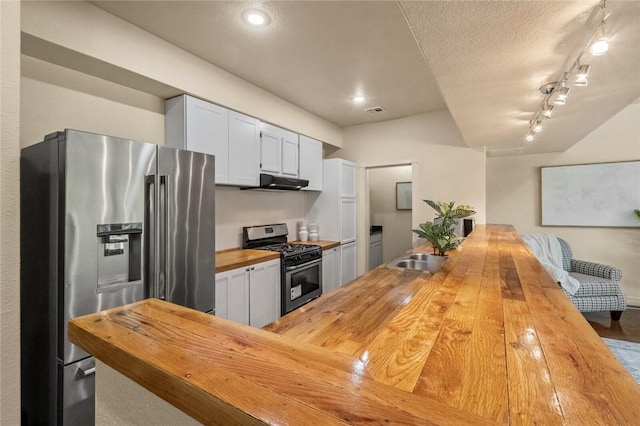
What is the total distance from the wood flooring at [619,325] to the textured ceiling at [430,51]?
228 centimetres

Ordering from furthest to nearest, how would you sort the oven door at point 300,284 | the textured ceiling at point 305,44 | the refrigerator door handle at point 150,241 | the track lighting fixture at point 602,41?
the oven door at point 300,284 → the textured ceiling at point 305,44 → the refrigerator door handle at point 150,241 → the track lighting fixture at point 602,41

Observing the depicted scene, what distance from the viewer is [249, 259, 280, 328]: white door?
2.81m

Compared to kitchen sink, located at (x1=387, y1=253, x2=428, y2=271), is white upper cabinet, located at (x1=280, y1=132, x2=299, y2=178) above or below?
above

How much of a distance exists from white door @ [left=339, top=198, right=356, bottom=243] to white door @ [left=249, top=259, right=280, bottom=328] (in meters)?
1.51

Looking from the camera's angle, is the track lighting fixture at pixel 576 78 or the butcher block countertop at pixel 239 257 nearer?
the track lighting fixture at pixel 576 78

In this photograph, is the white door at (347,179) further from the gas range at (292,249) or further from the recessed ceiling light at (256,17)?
the recessed ceiling light at (256,17)

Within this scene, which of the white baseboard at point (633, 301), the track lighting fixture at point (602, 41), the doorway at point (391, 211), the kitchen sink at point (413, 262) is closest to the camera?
the track lighting fixture at point (602, 41)

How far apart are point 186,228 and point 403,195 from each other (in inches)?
183

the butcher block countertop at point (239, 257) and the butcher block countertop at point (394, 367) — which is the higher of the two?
the butcher block countertop at point (394, 367)

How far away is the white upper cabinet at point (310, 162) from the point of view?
396 centimetres

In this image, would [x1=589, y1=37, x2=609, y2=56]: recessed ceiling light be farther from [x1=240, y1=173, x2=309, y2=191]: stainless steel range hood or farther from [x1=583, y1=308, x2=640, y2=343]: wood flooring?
[x1=583, y1=308, x2=640, y2=343]: wood flooring

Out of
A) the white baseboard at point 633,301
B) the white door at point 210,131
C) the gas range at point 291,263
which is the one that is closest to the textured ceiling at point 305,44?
the white door at point 210,131

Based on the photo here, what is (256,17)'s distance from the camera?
203 cm

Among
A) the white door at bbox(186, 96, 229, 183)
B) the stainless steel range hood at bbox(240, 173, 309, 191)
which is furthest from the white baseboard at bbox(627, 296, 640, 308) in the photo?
the white door at bbox(186, 96, 229, 183)
